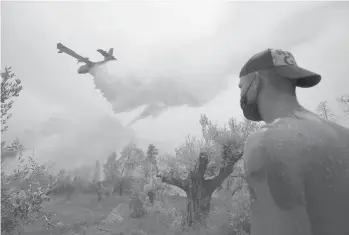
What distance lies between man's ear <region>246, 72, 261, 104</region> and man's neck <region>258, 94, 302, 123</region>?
0.08 m

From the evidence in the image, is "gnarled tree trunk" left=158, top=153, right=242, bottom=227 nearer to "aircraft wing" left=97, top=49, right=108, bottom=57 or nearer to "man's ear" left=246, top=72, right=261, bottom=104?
"aircraft wing" left=97, top=49, right=108, bottom=57

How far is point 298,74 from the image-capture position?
201 cm

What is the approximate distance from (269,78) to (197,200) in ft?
58.7

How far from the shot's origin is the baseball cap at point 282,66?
203cm

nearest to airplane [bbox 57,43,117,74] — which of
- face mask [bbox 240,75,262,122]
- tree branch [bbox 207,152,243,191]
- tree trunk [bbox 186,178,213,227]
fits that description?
tree trunk [bbox 186,178,213,227]

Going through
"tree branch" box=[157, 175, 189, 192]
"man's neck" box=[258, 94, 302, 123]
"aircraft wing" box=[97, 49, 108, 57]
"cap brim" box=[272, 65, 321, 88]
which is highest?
"aircraft wing" box=[97, 49, 108, 57]

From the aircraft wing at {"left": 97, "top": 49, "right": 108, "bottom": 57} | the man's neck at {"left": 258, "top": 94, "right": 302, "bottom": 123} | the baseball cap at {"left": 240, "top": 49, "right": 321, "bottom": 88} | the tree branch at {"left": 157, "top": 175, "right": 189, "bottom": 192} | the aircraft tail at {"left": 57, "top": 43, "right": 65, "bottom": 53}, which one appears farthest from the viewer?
the aircraft wing at {"left": 97, "top": 49, "right": 108, "bottom": 57}

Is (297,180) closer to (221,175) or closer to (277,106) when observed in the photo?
(277,106)

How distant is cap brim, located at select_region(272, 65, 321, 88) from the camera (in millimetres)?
2014

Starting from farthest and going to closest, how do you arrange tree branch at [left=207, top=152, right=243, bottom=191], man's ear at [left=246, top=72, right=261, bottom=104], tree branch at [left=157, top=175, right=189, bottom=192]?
tree branch at [left=157, top=175, right=189, bottom=192] → tree branch at [left=207, top=152, right=243, bottom=191] → man's ear at [left=246, top=72, right=261, bottom=104]

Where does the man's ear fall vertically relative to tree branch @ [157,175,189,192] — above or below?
below

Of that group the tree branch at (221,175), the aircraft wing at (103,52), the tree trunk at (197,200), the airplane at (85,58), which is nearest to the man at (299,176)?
the tree trunk at (197,200)

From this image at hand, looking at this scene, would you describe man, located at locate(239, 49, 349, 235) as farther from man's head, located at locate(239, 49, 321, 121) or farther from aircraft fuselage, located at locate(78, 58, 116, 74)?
aircraft fuselage, located at locate(78, 58, 116, 74)

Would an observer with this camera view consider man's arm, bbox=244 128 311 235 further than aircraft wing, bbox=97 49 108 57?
No
